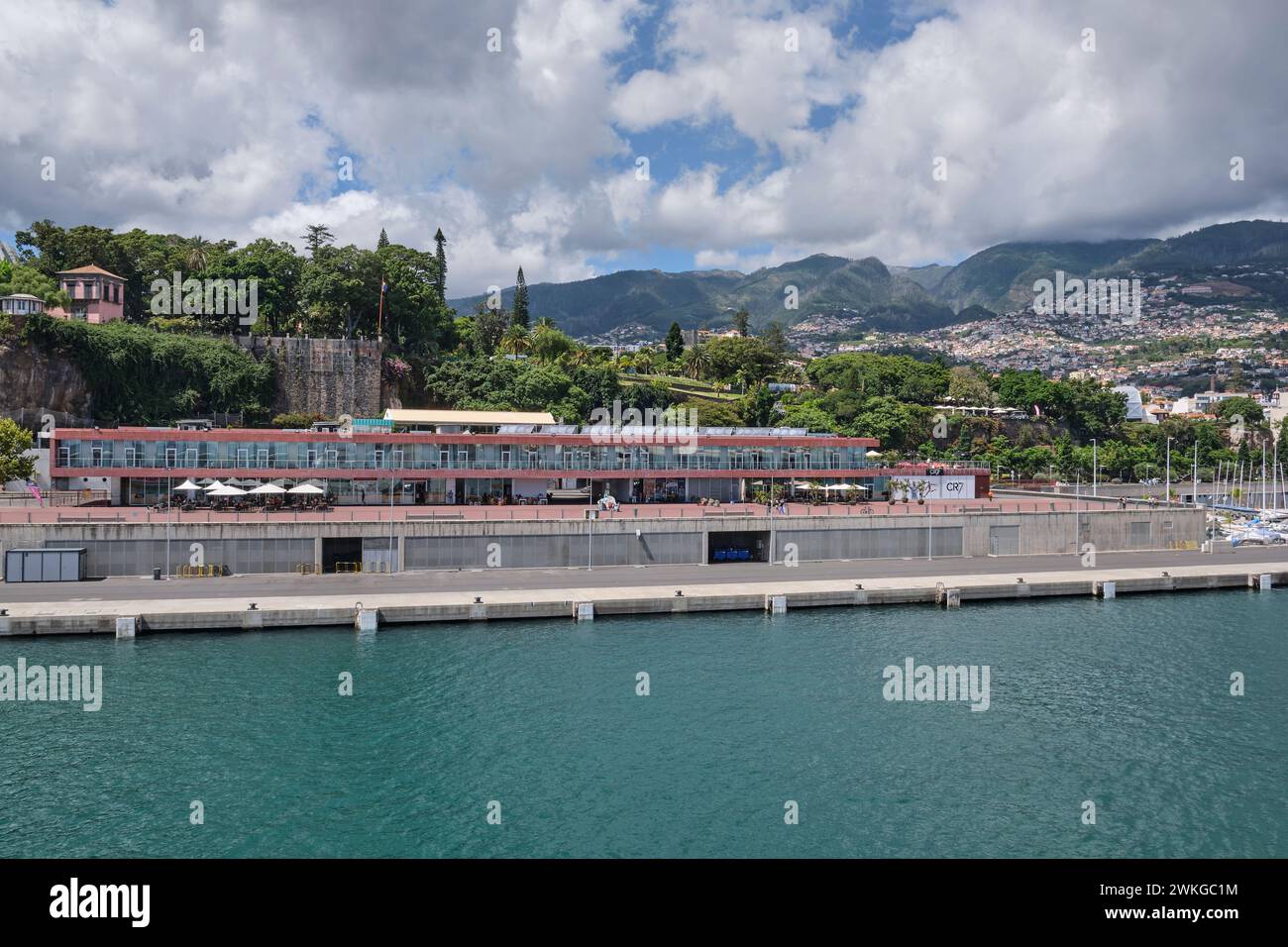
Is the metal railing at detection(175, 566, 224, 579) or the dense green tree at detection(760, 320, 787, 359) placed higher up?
the dense green tree at detection(760, 320, 787, 359)

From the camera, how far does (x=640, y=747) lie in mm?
32562

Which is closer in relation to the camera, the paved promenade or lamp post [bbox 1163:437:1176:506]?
the paved promenade

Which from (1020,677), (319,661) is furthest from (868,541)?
(319,661)

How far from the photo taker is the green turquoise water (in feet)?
87.2

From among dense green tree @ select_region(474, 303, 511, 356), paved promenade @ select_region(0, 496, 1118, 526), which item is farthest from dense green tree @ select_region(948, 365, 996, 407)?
paved promenade @ select_region(0, 496, 1118, 526)

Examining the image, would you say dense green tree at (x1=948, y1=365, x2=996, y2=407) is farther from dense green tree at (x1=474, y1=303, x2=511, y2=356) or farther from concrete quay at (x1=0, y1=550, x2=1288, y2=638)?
concrete quay at (x1=0, y1=550, x2=1288, y2=638)

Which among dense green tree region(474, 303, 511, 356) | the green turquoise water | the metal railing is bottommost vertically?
the green turquoise water

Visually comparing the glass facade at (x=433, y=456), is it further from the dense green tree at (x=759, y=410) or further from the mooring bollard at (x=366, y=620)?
the dense green tree at (x=759, y=410)

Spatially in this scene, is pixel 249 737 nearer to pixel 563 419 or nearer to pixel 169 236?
pixel 563 419

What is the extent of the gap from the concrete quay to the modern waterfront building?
14.8m

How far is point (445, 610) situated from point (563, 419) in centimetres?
6052

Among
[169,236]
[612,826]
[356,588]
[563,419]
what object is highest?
[169,236]
